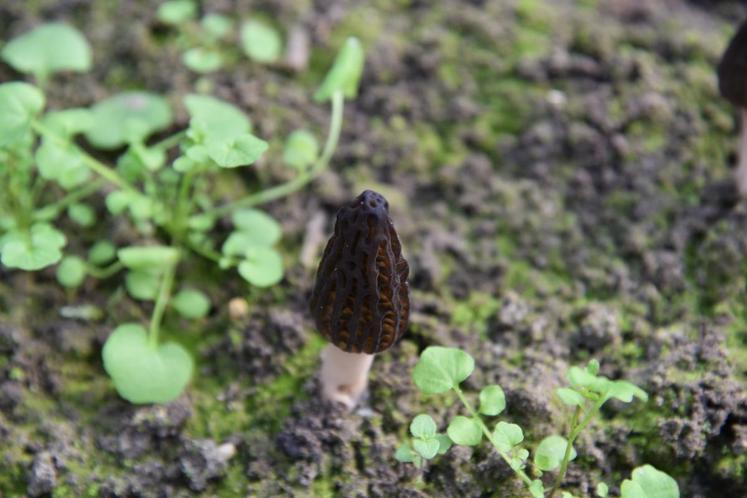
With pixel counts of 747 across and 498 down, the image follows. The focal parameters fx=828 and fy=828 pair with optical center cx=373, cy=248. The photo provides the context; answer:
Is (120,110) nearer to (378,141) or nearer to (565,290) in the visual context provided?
(378,141)

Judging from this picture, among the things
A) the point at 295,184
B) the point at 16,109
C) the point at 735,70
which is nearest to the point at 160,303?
the point at 295,184

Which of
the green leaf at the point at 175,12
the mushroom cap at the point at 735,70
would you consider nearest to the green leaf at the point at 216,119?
the green leaf at the point at 175,12

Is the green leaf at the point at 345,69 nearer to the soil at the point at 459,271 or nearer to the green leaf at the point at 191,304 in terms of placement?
the soil at the point at 459,271

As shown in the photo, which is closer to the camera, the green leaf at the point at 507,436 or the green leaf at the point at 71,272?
the green leaf at the point at 507,436

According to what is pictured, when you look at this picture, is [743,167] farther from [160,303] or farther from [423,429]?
[160,303]

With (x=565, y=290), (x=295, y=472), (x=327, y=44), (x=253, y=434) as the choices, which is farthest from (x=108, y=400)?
(x=327, y=44)

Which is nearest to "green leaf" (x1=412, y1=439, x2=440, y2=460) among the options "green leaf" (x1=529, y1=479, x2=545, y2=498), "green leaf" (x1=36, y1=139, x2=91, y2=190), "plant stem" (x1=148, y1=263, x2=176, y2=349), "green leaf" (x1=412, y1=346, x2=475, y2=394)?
"green leaf" (x1=412, y1=346, x2=475, y2=394)

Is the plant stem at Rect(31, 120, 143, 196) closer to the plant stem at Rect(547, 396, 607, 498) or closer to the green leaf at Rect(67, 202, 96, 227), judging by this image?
the green leaf at Rect(67, 202, 96, 227)
